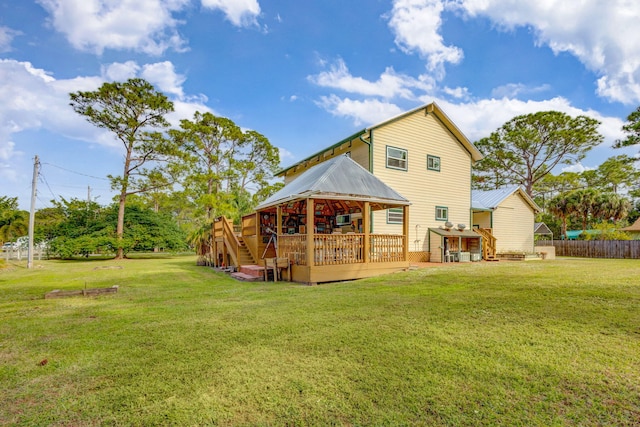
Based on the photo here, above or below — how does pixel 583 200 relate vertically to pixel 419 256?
above

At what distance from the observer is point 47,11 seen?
11.8 meters

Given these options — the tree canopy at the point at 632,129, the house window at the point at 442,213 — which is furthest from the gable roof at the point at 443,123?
the tree canopy at the point at 632,129

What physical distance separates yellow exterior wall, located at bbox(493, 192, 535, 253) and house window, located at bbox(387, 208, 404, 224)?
25.5ft

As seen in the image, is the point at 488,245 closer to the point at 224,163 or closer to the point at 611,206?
the point at 611,206

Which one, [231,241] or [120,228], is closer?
[231,241]

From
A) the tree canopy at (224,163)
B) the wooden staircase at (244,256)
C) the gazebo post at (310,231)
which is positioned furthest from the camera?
the tree canopy at (224,163)

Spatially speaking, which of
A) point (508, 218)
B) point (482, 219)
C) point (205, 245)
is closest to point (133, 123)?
point (205, 245)

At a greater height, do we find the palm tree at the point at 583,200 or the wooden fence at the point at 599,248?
the palm tree at the point at 583,200

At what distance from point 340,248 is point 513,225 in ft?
51.1

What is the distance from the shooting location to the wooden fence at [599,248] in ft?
68.5

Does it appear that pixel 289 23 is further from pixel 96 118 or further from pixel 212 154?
pixel 212 154

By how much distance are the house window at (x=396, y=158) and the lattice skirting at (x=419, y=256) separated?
14.3 ft

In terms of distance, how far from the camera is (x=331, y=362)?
127 inches

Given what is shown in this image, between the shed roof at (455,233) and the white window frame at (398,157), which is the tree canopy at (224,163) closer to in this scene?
the white window frame at (398,157)
